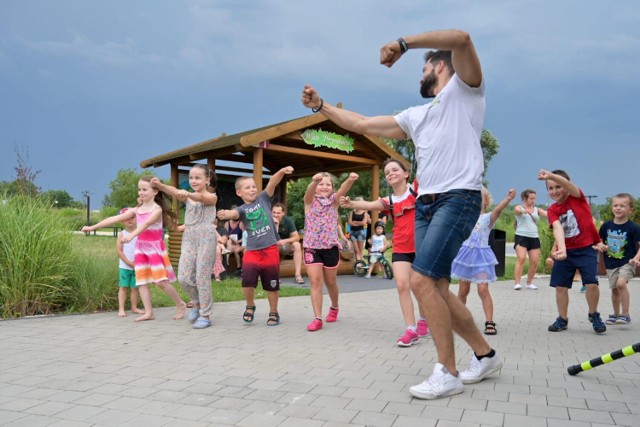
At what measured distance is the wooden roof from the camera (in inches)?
490

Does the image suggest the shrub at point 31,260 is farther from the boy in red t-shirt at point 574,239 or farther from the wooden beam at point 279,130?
the boy in red t-shirt at point 574,239

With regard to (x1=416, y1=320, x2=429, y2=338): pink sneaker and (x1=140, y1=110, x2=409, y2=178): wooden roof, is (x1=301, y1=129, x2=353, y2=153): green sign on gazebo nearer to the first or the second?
(x1=140, y1=110, x2=409, y2=178): wooden roof

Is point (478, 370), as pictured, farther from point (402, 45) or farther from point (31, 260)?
point (31, 260)

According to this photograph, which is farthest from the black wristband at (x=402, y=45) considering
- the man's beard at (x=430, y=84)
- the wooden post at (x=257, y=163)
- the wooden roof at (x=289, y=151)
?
the wooden post at (x=257, y=163)

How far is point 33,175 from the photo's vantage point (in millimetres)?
9000

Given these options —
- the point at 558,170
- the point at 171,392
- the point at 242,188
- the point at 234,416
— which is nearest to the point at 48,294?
the point at 242,188

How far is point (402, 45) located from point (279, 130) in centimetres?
953

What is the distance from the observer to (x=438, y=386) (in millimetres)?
3449

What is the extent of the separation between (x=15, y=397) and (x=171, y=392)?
0.99 metres

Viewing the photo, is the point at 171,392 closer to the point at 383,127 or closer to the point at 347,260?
the point at 383,127

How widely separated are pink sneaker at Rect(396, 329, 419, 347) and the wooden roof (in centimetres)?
685

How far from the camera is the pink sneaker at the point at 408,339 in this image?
5.20 meters

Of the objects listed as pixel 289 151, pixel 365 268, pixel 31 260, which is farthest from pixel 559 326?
pixel 289 151

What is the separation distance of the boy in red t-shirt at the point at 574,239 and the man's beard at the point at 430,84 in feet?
8.98
